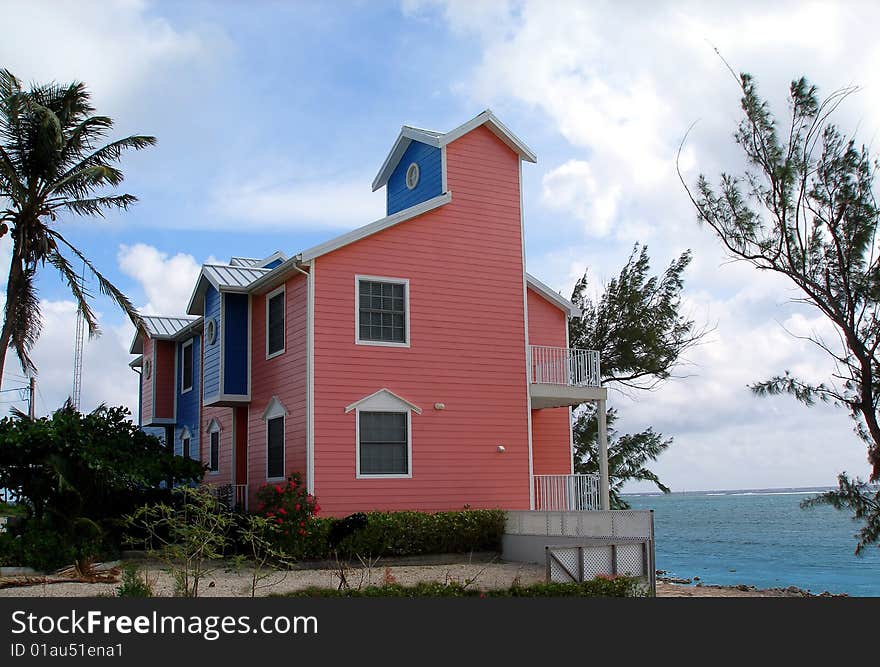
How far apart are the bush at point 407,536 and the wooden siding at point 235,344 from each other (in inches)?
198

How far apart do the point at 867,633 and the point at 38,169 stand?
1889 cm

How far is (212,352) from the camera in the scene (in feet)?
70.6

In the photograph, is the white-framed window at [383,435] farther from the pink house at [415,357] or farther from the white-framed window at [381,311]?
the white-framed window at [381,311]

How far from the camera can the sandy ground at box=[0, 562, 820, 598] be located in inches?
520

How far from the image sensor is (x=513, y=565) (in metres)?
17.7

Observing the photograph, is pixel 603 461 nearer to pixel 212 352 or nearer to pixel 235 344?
pixel 235 344

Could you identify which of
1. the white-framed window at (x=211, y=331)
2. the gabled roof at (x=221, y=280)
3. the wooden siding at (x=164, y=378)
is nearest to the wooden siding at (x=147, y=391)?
the wooden siding at (x=164, y=378)

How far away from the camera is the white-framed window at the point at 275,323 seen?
64.3ft

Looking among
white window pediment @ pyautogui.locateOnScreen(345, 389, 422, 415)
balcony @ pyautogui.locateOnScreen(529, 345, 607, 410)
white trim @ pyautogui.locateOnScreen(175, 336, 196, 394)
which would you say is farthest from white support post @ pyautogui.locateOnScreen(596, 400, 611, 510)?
white trim @ pyautogui.locateOnScreen(175, 336, 196, 394)

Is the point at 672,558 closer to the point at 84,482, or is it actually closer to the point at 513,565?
the point at 513,565

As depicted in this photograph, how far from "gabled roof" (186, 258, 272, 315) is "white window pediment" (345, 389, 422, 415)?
172 inches

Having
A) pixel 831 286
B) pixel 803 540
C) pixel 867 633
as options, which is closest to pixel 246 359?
pixel 831 286

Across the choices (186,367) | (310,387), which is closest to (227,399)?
(310,387)

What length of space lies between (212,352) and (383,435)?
5.37m
